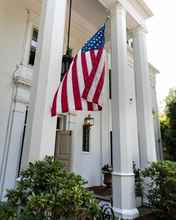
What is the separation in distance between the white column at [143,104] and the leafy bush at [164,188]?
3.45 ft

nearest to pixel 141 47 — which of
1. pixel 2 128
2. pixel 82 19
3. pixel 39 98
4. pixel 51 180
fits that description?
pixel 82 19

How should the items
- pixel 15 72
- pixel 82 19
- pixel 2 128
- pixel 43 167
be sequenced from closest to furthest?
pixel 43 167, pixel 2 128, pixel 15 72, pixel 82 19

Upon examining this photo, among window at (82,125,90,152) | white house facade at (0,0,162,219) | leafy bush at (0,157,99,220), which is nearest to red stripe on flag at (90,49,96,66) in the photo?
white house facade at (0,0,162,219)

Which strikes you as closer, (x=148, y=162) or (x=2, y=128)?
(x=2, y=128)

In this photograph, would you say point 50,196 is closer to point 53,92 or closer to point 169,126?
point 53,92

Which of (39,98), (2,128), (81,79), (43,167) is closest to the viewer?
(43,167)

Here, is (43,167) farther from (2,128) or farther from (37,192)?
(2,128)

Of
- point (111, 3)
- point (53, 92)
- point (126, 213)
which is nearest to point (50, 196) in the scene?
point (53, 92)

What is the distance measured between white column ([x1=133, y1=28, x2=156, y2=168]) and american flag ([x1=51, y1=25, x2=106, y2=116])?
2.58 m

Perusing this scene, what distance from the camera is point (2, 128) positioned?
4.91 m

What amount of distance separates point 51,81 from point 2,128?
265 centimetres

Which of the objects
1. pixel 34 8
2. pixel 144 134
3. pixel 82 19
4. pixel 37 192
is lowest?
pixel 37 192

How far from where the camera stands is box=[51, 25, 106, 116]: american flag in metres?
3.06

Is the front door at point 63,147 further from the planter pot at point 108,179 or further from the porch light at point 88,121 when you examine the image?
the planter pot at point 108,179
